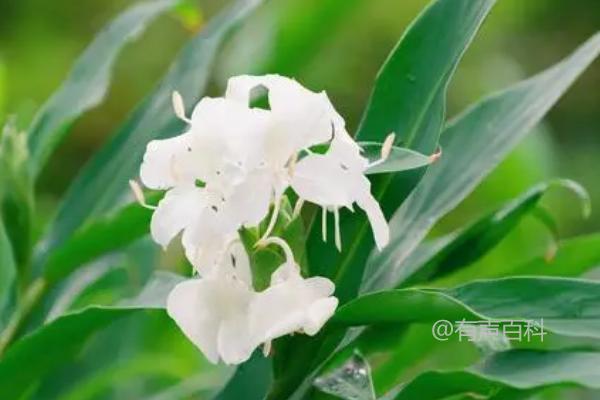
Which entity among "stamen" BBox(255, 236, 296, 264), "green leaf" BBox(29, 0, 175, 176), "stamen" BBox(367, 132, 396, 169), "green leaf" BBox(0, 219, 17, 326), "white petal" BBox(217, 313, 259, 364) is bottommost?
"green leaf" BBox(0, 219, 17, 326)

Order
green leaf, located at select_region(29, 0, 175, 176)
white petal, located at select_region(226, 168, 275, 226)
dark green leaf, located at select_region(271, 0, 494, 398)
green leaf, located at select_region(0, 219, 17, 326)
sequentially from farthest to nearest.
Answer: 1. green leaf, located at select_region(29, 0, 175, 176)
2. green leaf, located at select_region(0, 219, 17, 326)
3. dark green leaf, located at select_region(271, 0, 494, 398)
4. white petal, located at select_region(226, 168, 275, 226)

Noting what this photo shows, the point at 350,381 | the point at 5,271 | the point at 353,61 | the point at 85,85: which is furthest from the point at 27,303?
the point at 353,61

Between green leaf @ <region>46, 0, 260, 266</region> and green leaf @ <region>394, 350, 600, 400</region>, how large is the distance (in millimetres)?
312

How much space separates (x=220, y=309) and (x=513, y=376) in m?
0.14

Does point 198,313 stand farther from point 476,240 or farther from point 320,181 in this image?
point 476,240

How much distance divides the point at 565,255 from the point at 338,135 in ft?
1.00

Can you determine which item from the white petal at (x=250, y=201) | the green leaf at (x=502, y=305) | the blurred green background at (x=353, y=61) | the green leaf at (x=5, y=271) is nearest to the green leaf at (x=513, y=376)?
the green leaf at (x=502, y=305)

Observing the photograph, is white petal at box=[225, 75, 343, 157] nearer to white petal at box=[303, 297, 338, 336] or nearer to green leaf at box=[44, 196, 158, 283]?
white petal at box=[303, 297, 338, 336]

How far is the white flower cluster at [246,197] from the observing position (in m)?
0.53

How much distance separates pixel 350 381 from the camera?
0.60m

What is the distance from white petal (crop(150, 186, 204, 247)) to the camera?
1.77 ft

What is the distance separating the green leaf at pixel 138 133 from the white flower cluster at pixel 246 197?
0.31 meters

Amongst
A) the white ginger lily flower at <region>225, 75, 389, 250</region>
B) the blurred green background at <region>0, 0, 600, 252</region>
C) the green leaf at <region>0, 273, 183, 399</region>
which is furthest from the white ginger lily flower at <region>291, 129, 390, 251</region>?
the blurred green background at <region>0, 0, 600, 252</region>

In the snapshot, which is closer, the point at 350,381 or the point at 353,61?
the point at 350,381
